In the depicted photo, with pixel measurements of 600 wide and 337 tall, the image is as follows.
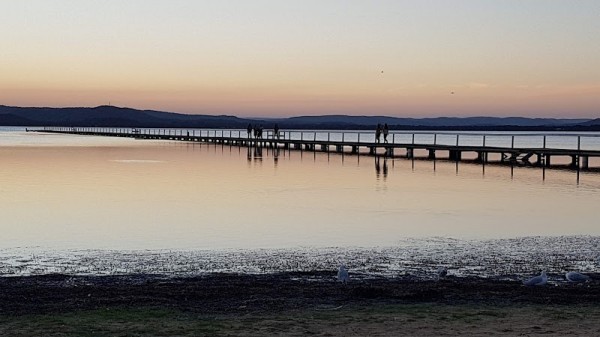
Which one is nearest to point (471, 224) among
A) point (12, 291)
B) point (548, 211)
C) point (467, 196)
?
point (548, 211)

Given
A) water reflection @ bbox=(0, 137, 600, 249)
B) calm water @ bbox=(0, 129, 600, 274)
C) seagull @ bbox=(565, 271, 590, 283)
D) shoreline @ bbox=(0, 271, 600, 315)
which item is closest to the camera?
shoreline @ bbox=(0, 271, 600, 315)

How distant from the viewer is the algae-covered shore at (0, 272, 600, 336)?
8477mm

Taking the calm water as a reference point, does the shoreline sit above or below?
above

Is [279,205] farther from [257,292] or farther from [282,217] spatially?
[257,292]

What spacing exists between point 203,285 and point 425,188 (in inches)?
827

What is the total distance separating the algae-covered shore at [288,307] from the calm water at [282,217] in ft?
6.36

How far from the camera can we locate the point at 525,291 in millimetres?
10680

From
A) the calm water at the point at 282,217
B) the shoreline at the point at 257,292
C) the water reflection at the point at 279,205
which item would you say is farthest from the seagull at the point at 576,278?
the water reflection at the point at 279,205

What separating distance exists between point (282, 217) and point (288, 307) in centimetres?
1213

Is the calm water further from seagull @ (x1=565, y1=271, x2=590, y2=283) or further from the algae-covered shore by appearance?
the algae-covered shore

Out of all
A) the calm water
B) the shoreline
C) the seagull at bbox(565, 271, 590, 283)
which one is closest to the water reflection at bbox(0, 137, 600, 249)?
the calm water

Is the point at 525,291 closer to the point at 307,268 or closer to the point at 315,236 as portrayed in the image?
the point at 307,268

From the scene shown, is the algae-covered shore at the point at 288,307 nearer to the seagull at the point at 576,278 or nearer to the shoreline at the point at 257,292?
the shoreline at the point at 257,292

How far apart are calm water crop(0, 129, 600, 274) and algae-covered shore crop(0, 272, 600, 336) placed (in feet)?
6.36
